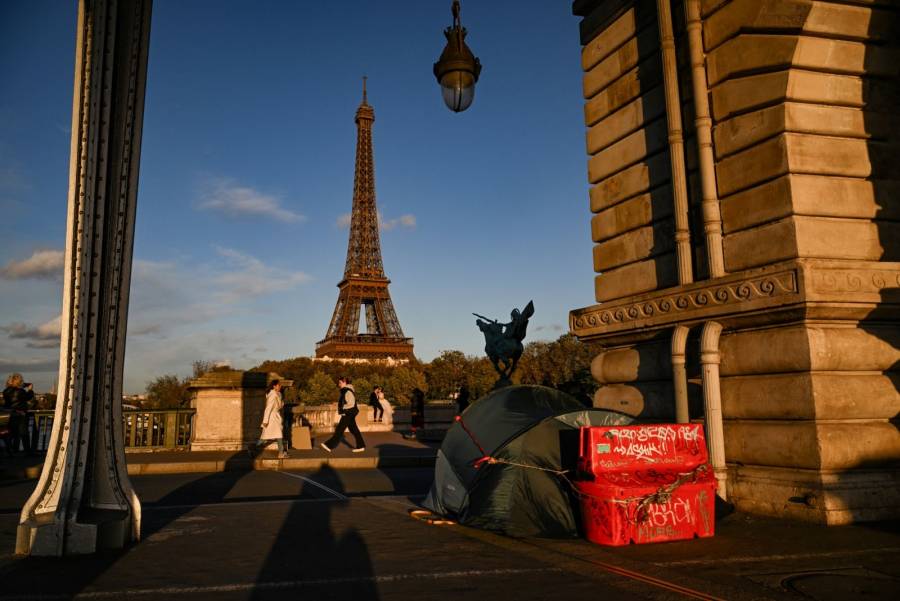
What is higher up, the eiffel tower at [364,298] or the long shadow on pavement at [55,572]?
the eiffel tower at [364,298]

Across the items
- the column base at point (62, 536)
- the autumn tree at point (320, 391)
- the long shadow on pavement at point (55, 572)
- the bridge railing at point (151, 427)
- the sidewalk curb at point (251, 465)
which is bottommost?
the sidewalk curb at point (251, 465)

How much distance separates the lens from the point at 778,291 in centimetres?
737

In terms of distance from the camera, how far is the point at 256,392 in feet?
60.1

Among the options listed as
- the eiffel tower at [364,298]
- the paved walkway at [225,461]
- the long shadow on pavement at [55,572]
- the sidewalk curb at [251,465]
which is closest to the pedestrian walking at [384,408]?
the paved walkway at [225,461]

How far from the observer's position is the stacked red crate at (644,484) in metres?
6.52

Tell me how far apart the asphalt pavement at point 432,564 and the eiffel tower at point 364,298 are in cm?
8999

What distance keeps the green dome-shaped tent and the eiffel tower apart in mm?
89105

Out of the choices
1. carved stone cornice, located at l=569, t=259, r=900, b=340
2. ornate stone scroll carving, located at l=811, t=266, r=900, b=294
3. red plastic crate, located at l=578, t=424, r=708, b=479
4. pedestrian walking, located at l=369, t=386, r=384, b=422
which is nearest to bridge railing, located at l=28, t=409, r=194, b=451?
pedestrian walking, located at l=369, t=386, r=384, b=422

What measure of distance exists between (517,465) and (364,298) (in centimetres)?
9395

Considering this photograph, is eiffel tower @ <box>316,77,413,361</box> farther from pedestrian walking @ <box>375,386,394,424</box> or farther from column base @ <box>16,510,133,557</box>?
column base @ <box>16,510,133,557</box>

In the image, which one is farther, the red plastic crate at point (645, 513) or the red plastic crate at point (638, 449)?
the red plastic crate at point (638, 449)

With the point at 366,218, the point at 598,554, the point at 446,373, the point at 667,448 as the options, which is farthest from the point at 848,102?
the point at 366,218

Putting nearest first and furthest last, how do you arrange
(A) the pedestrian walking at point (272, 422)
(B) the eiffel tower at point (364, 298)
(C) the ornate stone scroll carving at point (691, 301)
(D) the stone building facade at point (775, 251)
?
(D) the stone building facade at point (775, 251), (C) the ornate stone scroll carving at point (691, 301), (A) the pedestrian walking at point (272, 422), (B) the eiffel tower at point (364, 298)

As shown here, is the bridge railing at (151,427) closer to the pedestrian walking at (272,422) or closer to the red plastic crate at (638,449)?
the pedestrian walking at (272,422)
